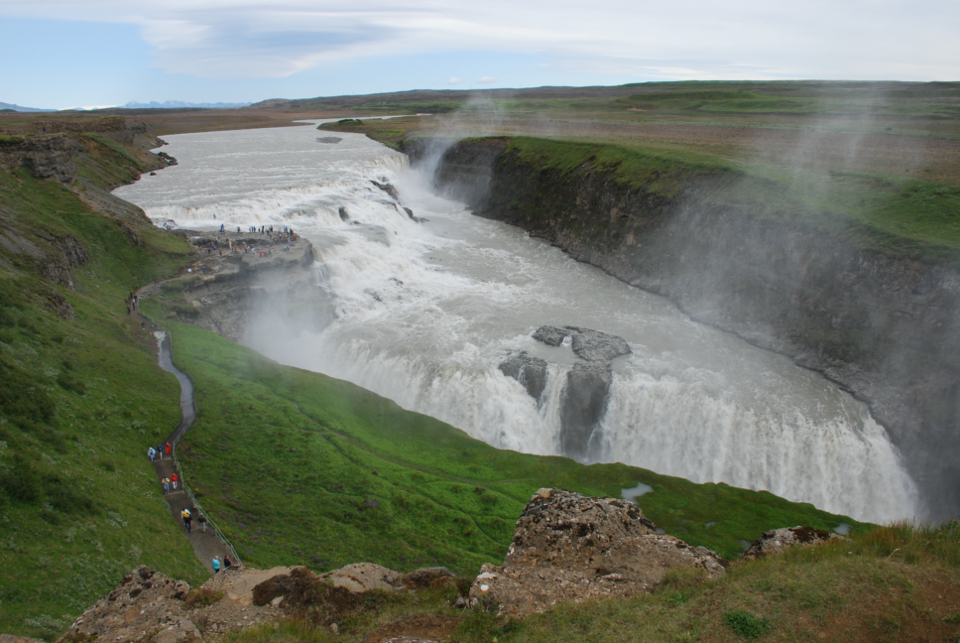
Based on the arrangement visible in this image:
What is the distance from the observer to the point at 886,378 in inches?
1294

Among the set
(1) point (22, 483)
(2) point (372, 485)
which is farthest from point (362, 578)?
(2) point (372, 485)

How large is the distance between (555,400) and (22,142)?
4881cm

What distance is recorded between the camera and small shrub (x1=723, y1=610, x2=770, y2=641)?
369 inches

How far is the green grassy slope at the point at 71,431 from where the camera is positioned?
14273mm

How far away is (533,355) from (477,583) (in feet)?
81.5

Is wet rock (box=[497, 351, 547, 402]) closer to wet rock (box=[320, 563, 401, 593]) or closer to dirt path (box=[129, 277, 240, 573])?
dirt path (box=[129, 277, 240, 573])

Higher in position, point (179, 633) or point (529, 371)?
point (179, 633)

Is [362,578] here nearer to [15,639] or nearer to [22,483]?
[15,639]

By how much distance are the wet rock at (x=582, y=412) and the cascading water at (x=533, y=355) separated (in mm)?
411

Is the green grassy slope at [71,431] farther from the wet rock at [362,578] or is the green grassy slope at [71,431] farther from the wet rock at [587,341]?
the wet rock at [587,341]

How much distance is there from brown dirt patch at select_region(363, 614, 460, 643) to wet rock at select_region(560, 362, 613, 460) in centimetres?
2232

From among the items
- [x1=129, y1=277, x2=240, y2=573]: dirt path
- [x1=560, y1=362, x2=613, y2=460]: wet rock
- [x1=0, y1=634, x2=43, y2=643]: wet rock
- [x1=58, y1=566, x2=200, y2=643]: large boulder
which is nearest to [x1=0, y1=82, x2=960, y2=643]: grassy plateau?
[x1=129, y1=277, x2=240, y2=573]: dirt path

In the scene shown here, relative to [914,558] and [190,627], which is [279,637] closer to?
[190,627]

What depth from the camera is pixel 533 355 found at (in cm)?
3606
